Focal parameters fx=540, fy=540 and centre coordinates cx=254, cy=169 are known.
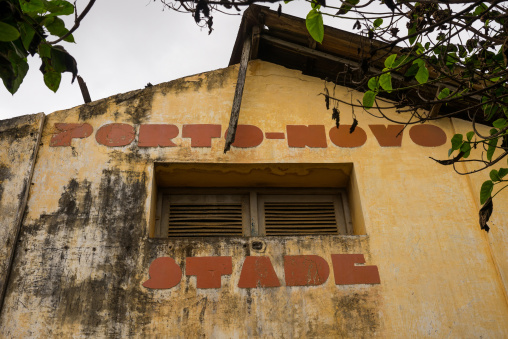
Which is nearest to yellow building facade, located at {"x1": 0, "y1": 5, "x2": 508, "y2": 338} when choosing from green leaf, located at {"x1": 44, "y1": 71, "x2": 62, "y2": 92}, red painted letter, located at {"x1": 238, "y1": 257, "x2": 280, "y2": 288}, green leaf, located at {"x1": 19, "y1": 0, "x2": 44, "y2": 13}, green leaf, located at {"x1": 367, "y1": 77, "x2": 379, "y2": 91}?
red painted letter, located at {"x1": 238, "y1": 257, "x2": 280, "y2": 288}

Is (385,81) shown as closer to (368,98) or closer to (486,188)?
(368,98)

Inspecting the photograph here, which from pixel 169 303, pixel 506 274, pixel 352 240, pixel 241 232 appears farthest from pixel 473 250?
A: pixel 169 303

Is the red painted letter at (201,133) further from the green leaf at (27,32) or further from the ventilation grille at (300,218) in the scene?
the green leaf at (27,32)

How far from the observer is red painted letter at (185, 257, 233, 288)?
464 centimetres

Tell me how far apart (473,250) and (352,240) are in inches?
43.3

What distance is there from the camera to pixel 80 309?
4422 millimetres

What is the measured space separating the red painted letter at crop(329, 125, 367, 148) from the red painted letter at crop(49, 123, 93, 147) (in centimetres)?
253

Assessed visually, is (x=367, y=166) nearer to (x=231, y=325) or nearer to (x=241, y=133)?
(x=241, y=133)

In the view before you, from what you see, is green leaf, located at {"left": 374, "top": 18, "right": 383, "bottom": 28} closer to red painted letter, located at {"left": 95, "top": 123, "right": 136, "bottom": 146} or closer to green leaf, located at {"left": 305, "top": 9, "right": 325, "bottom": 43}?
green leaf, located at {"left": 305, "top": 9, "right": 325, "bottom": 43}

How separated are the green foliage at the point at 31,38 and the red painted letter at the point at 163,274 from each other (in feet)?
6.63

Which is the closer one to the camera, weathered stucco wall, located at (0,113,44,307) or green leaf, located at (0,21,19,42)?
green leaf, located at (0,21,19,42)

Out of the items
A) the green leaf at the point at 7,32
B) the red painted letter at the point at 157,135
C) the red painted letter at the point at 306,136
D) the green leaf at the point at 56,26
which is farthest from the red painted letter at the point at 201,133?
the green leaf at the point at 7,32

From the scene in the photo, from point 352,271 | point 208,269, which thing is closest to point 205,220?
point 208,269

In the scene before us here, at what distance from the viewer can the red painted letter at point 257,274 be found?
4.64 metres
